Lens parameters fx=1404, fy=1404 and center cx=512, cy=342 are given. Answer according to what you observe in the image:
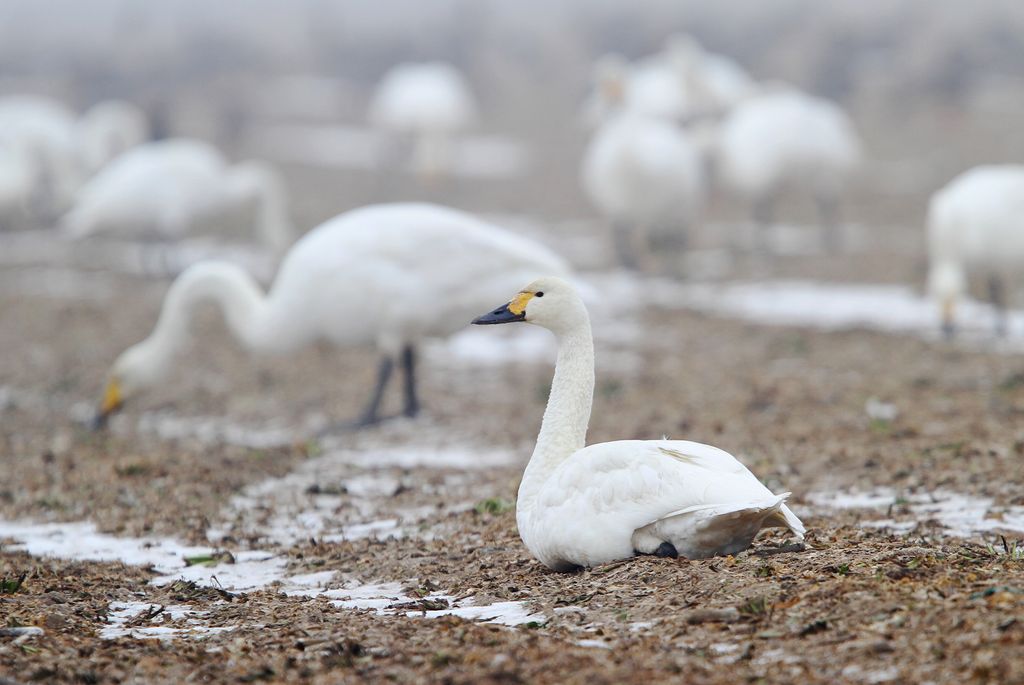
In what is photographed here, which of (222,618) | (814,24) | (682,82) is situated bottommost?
(222,618)

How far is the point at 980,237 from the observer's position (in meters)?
13.3

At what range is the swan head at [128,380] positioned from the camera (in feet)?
34.7

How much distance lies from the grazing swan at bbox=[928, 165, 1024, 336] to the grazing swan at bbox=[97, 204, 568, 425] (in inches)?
199

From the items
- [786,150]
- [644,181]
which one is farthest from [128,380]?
[786,150]

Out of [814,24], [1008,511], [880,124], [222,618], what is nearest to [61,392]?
[222,618]

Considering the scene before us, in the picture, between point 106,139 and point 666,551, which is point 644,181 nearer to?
point 106,139

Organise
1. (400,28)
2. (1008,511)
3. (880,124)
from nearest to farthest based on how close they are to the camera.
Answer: (1008,511), (880,124), (400,28)

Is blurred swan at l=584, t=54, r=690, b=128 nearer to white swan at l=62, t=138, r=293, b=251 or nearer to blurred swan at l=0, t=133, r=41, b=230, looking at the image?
white swan at l=62, t=138, r=293, b=251

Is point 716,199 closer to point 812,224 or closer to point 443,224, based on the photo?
point 812,224

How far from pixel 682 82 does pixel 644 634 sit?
19.0 meters

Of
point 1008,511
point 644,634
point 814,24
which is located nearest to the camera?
point 644,634

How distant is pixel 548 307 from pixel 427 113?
22.5 m

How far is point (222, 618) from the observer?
5.21 m

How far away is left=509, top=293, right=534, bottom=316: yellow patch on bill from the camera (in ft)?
19.4
